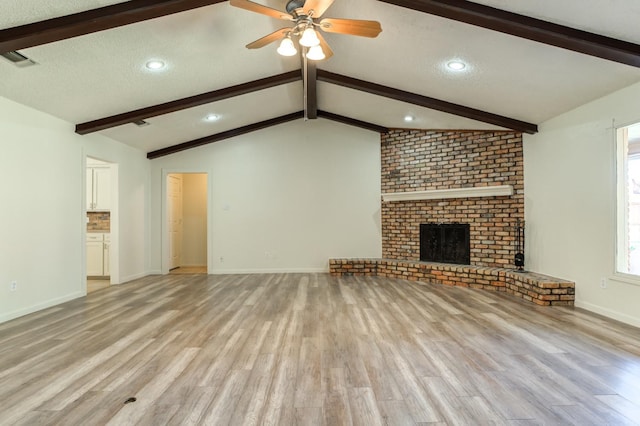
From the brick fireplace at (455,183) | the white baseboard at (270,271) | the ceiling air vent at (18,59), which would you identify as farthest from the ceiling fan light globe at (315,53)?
the white baseboard at (270,271)

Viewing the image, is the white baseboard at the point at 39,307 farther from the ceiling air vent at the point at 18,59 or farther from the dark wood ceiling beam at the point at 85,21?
the dark wood ceiling beam at the point at 85,21

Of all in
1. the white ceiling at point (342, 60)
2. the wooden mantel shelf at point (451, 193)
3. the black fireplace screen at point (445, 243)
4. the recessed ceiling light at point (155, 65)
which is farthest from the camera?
the black fireplace screen at point (445, 243)

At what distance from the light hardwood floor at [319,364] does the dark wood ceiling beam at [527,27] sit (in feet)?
8.29

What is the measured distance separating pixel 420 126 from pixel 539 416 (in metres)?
5.37

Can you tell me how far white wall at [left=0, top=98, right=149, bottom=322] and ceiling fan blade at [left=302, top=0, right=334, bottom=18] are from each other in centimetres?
357

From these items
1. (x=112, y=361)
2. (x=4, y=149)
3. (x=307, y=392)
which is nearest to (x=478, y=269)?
(x=307, y=392)

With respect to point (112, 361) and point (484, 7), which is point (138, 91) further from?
point (484, 7)

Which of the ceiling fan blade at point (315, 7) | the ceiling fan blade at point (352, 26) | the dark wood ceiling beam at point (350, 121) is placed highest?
the dark wood ceiling beam at point (350, 121)

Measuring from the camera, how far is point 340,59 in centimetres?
450

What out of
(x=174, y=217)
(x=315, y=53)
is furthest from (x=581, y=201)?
(x=174, y=217)

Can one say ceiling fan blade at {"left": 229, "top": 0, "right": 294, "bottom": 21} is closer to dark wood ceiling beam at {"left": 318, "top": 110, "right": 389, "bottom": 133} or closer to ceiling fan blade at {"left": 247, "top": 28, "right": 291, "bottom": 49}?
ceiling fan blade at {"left": 247, "top": 28, "right": 291, "bottom": 49}

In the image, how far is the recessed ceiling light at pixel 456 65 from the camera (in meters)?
3.95

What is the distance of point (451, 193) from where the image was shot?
245 inches

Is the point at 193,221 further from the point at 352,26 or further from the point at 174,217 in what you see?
the point at 352,26
